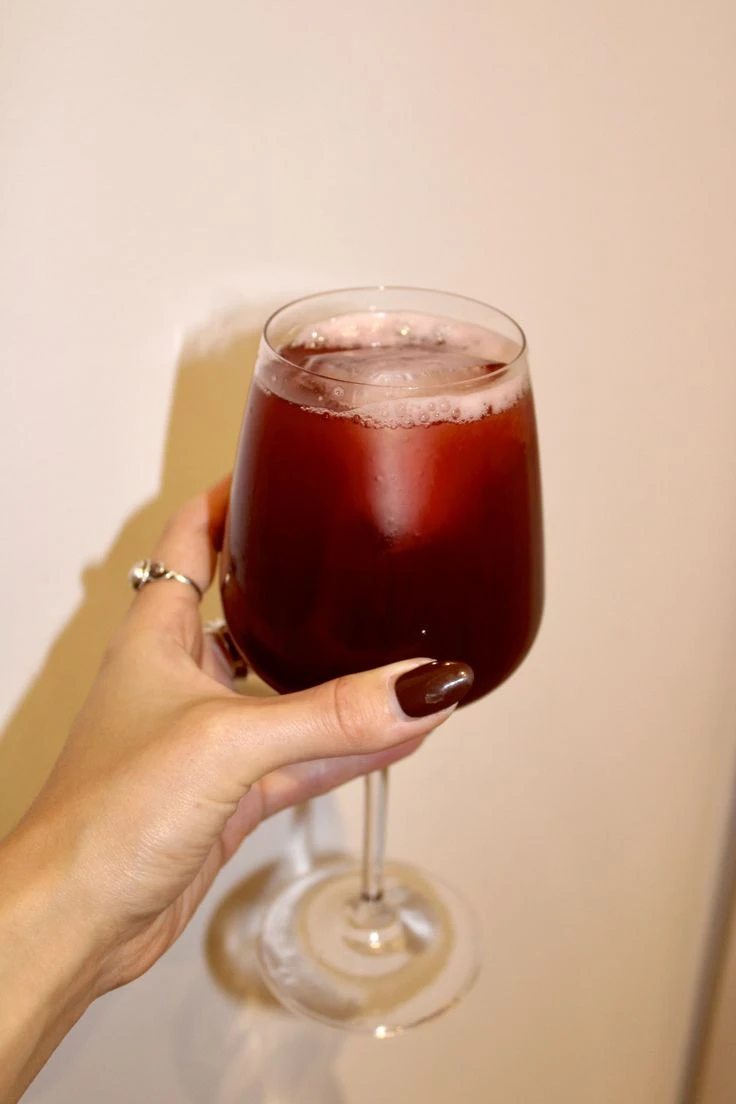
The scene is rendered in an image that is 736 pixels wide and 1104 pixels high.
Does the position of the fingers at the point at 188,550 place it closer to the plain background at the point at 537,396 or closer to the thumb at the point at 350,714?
the plain background at the point at 537,396

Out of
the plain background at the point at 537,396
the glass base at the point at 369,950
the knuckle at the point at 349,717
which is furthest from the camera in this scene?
the glass base at the point at 369,950

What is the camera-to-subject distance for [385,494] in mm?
586

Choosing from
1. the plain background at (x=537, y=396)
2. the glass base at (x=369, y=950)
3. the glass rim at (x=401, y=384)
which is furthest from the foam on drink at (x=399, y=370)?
the glass base at (x=369, y=950)

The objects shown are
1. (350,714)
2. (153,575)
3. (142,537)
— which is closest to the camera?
A: (350,714)

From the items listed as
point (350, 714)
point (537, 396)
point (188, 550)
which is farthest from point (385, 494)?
point (537, 396)

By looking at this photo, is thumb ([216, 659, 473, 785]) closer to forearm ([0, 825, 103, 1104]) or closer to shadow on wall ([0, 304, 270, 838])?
forearm ([0, 825, 103, 1104])

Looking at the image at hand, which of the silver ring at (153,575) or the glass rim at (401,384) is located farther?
the silver ring at (153,575)

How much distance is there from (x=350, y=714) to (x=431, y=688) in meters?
0.05

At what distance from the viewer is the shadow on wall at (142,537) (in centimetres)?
82

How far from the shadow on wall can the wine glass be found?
0.13 meters

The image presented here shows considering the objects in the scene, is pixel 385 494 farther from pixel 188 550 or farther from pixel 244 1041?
pixel 244 1041

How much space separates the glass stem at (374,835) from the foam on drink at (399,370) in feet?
1.23

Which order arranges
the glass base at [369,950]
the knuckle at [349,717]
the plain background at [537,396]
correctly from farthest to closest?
the glass base at [369,950], the plain background at [537,396], the knuckle at [349,717]

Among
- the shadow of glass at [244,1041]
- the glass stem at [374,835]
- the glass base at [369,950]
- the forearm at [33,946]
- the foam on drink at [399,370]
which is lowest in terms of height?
the shadow of glass at [244,1041]
